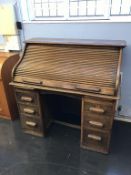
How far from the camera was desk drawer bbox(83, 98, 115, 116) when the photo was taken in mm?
1582

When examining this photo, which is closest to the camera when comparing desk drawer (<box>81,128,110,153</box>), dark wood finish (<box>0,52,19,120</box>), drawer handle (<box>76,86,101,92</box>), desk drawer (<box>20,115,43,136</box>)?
drawer handle (<box>76,86,101,92</box>)

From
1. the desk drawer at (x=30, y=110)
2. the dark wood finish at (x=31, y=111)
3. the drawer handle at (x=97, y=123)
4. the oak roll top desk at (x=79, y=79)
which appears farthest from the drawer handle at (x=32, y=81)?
the drawer handle at (x=97, y=123)

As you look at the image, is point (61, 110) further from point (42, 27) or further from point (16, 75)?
point (42, 27)

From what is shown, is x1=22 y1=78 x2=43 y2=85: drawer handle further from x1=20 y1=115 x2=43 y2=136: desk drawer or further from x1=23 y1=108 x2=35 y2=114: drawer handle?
x1=20 y1=115 x2=43 y2=136: desk drawer

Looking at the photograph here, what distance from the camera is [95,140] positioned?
6.02 feet

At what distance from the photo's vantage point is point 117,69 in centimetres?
158

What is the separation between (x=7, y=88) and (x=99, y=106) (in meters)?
1.26

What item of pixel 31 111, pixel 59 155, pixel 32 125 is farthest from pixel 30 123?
pixel 59 155

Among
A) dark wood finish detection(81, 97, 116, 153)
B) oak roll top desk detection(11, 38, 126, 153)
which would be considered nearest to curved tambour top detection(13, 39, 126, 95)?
oak roll top desk detection(11, 38, 126, 153)

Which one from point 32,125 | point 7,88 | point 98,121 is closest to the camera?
point 98,121

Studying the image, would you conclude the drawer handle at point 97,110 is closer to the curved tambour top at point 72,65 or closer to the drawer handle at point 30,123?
the curved tambour top at point 72,65

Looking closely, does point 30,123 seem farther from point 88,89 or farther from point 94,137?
point 88,89

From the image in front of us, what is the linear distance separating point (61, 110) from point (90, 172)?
3.20 ft

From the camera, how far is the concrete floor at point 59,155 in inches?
67.2
